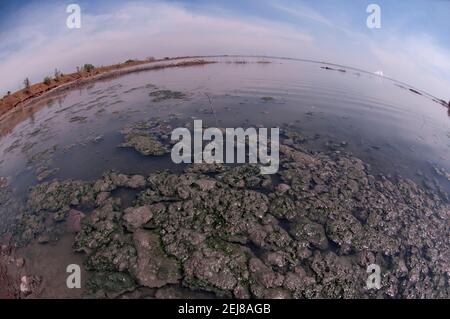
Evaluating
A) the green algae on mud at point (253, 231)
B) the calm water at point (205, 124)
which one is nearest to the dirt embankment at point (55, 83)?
the calm water at point (205, 124)

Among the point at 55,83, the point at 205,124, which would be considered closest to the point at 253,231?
the point at 205,124

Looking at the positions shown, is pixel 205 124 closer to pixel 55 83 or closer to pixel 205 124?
pixel 205 124

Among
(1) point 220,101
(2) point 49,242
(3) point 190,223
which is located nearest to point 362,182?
(3) point 190,223

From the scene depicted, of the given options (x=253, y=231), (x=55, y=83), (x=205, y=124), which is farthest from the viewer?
(x=55, y=83)

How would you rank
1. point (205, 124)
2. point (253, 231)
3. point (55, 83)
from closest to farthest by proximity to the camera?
point (253, 231)
point (205, 124)
point (55, 83)

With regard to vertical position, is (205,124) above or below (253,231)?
above

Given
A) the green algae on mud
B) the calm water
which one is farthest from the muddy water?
the green algae on mud

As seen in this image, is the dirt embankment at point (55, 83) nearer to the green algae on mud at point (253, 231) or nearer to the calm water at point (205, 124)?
the calm water at point (205, 124)

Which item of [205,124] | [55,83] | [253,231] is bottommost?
[253,231]
